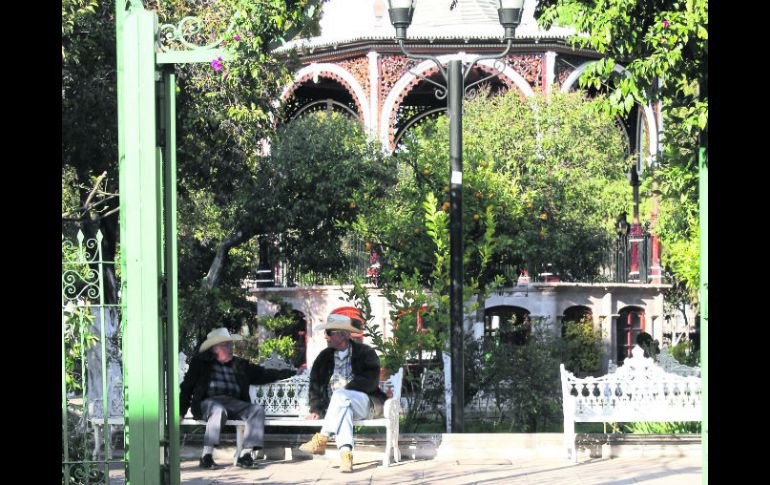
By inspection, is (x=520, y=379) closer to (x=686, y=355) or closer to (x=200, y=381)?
(x=200, y=381)

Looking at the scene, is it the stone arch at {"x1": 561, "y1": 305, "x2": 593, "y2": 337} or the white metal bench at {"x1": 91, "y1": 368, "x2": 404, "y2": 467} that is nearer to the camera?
the white metal bench at {"x1": 91, "y1": 368, "x2": 404, "y2": 467}

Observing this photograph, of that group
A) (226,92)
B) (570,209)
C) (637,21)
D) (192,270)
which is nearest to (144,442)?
(637,21)

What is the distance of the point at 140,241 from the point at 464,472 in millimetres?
4253

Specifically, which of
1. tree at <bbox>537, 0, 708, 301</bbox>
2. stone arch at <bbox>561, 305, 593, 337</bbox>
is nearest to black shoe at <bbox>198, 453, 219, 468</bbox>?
tree at <bbox>537, 0, 708, 301</bbox>

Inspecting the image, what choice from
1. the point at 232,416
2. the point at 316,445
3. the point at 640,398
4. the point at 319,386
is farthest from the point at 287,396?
the point at 640,398

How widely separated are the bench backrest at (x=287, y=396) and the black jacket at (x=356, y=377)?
6.9 inches

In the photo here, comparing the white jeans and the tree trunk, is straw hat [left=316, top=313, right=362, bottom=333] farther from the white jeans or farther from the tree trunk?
the tree trunk

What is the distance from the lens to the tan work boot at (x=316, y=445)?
9859 mm

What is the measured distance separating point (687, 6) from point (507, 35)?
4981mm

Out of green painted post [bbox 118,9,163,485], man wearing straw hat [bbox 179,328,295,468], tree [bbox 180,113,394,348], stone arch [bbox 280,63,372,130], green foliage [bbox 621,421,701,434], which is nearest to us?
green painted post [bbox 118,9,163,485]

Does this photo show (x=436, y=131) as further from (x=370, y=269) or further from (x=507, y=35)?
(x=507, y=35)

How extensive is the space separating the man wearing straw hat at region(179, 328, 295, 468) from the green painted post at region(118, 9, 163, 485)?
388cm

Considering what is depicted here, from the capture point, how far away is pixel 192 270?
19.5m

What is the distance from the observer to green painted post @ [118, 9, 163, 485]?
19.7ft
